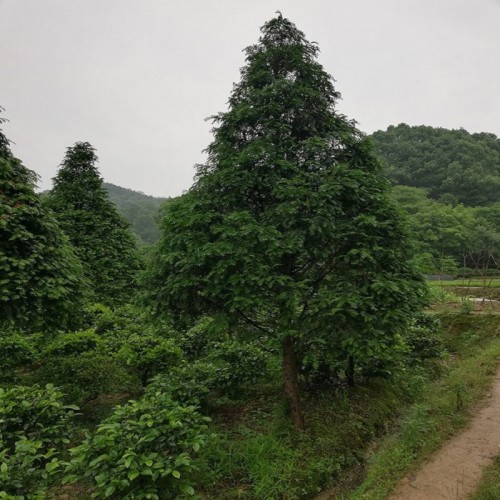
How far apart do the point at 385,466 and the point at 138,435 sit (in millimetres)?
3505

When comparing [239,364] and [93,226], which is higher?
[93,226]

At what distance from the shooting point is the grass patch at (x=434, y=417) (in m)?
4.57

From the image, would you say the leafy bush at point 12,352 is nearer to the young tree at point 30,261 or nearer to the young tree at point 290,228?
the young tree at point 30,261

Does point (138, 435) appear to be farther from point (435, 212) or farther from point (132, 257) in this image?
point (435, 212)

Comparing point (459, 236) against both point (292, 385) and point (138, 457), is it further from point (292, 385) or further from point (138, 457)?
point (138, 457)

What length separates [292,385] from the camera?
563 centimetres

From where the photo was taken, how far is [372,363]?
746 cm

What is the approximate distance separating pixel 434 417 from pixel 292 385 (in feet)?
9.26

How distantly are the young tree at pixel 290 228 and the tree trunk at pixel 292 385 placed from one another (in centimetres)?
2

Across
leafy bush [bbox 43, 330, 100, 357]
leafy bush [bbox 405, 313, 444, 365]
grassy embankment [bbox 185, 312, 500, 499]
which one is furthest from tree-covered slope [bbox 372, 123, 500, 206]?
leafy bush [bbox 43, 330, 100, 357]

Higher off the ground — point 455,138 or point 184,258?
point 455,138

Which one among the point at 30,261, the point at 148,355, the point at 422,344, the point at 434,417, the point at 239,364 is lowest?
the point at 434,417

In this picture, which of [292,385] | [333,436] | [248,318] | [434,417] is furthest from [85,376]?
[434,417]

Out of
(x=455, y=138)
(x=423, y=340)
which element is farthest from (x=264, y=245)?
(x=455, y=138)
